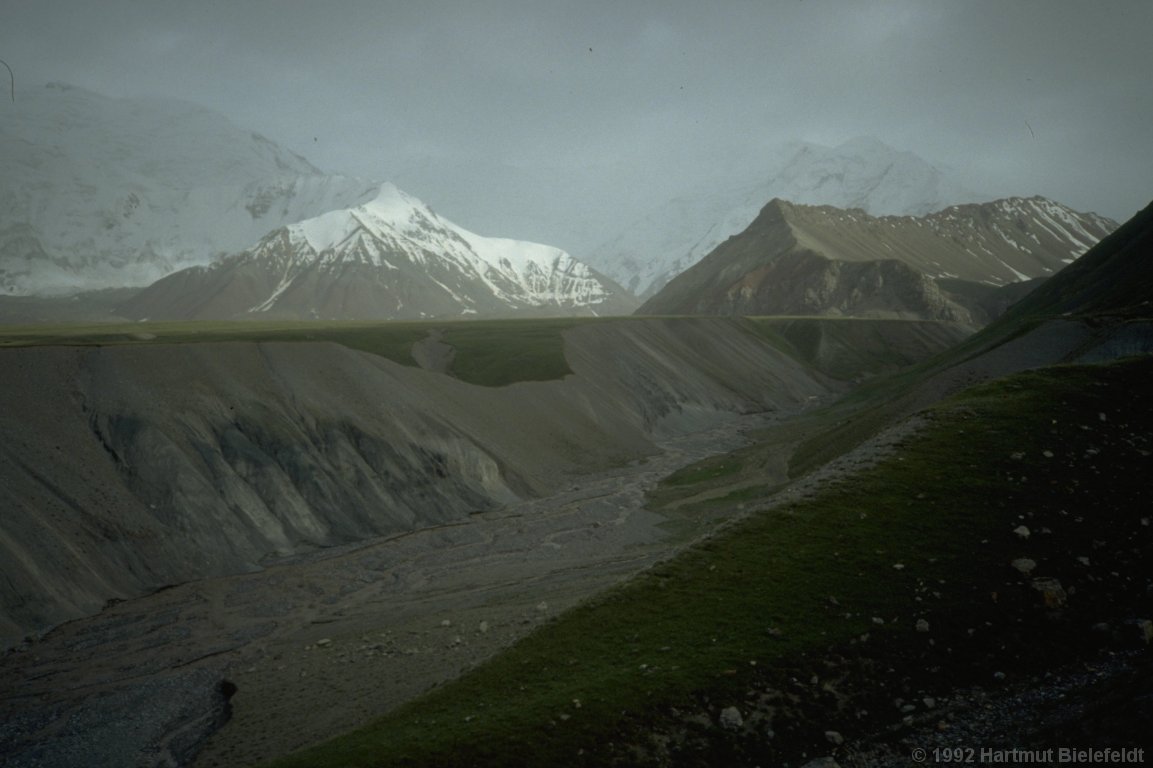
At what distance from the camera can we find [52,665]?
3400 cm

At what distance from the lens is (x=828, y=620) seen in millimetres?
23016

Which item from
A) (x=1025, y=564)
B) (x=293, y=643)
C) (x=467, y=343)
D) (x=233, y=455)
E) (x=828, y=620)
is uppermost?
(x=467, y=343)

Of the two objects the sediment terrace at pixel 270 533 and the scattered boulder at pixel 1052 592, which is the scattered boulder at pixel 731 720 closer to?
the scattered boulder at pixel 1052 592

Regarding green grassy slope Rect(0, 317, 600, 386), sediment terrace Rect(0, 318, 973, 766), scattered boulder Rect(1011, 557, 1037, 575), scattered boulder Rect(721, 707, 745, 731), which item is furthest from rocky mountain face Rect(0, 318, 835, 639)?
scattered boulder Rect(1011, 557, 1037, 575)

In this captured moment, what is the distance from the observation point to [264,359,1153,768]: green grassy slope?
1950cm

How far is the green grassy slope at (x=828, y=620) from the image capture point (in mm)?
19500

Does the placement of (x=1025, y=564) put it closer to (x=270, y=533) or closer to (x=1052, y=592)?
(x=1052, y=592)

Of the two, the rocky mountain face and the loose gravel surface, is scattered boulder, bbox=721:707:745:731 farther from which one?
the rocky mountain face

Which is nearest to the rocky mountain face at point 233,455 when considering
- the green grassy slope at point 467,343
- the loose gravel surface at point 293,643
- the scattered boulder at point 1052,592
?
the loose gravel surface at point 293,643

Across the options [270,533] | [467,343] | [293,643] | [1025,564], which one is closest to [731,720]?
[1025,564]

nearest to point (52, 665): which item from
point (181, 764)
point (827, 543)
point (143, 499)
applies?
point (181, 764)

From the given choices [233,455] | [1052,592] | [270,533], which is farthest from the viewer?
[233,455]

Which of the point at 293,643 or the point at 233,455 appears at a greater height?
the point at 233,455

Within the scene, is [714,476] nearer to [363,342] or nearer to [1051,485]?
[1051,485]
